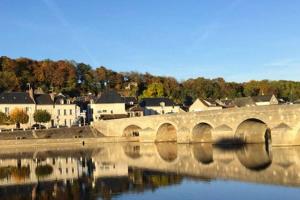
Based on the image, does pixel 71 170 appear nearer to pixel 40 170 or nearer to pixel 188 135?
pixel 40 170

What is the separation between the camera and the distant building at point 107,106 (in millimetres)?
66375

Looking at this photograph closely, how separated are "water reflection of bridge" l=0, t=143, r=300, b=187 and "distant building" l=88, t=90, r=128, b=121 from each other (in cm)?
2436

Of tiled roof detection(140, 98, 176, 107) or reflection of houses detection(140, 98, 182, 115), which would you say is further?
tiled roof detection(140, 98, 176, 107)

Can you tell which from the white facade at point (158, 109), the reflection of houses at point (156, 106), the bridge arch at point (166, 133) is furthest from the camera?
the reflection of houses at point (156, 106)

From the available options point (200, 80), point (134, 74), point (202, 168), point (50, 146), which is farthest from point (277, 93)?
point (202, 168)

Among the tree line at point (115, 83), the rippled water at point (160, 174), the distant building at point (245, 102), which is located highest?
the tree line at point (115, 83)

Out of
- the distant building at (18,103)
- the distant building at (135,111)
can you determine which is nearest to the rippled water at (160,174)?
the distant building at (18,103)

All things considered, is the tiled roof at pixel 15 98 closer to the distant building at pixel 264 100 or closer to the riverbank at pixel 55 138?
the riverbank at pixel 55 138

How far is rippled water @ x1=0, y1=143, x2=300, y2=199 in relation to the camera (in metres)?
20.9

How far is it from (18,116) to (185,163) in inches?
1273

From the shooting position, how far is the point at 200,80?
99312 mm

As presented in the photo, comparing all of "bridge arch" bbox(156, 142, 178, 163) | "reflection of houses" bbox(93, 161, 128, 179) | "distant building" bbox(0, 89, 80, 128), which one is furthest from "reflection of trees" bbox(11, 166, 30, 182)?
"distant building" bbox(0, 89, 80, 128)

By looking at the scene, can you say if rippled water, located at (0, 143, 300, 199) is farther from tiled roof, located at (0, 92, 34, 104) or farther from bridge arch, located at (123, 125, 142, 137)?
tiled roof, located at (0, 92, 34, 104)

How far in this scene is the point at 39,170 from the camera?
30766 millimetres
